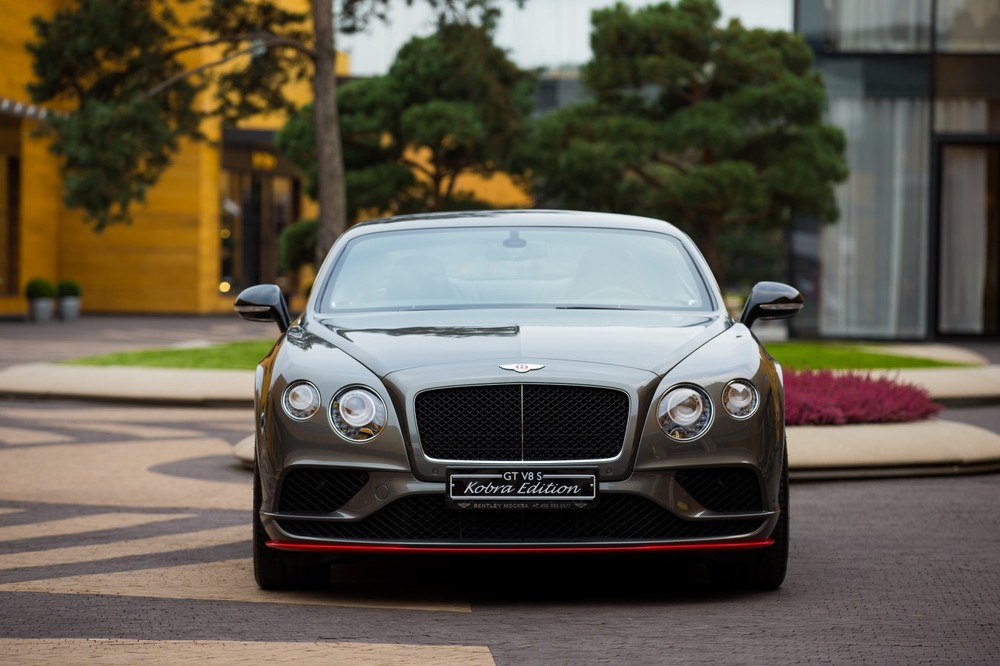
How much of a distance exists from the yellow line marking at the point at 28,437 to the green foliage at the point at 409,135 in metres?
15.8

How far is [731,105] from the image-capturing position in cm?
2805

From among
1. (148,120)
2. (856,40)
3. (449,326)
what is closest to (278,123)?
(856,40)

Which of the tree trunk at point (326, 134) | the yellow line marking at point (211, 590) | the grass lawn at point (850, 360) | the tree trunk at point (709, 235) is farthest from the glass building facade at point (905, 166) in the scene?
the yellow line marking at point (211, 590)

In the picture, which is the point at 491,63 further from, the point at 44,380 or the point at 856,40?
the point at 44,380

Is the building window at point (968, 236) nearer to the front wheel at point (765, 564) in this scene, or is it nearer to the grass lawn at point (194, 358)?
the grass lawn at point (194, 358)

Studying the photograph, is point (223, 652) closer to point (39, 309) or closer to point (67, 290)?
point (39, 309)

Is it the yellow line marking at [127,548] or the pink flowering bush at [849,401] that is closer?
the yellow line marking at [127,548]

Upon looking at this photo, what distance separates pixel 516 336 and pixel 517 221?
1.46 m

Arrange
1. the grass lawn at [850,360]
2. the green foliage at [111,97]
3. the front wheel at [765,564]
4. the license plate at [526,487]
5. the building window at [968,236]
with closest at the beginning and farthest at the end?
the license plate at [526,487]
the front wheel at [765,564]
the grass lawn at [850,360]
the green foliage at [111,97]
the building window at [968,236]

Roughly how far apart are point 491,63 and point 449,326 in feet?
64.4

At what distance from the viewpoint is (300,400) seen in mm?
5988

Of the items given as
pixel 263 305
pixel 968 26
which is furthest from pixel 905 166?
pixel 263 305

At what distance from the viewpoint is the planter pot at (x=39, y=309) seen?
40.4 m

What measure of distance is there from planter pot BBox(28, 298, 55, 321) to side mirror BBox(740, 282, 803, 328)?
35.5m
